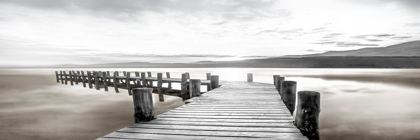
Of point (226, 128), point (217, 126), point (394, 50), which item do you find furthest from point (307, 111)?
point (394, 50)

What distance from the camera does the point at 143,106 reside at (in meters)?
4.26

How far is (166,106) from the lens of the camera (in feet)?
41.5

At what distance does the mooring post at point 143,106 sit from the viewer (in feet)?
13.8

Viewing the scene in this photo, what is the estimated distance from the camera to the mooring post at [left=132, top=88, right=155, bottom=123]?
166 inches

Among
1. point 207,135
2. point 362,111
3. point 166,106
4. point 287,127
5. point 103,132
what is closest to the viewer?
point 207,135

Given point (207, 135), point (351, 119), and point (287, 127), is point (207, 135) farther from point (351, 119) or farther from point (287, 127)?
point (351, 119)

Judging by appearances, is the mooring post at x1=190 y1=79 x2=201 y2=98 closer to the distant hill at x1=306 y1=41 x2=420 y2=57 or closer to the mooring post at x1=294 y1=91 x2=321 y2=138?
the mooring post at x1=294 y1=91 x2=321 y2=138

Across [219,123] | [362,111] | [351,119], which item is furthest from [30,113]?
[362,111]

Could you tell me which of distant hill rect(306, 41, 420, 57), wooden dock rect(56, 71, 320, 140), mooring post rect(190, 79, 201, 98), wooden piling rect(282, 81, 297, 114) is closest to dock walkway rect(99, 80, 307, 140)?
wooden dock rect(56, 71, 320, 140)

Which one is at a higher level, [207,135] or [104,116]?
[207,135]

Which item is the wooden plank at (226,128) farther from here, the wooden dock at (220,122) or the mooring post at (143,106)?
the mooring post at (143,106)

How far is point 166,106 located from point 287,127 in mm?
9861

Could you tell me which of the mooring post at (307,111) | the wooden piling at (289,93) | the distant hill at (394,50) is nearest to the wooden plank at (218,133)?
the mooring post at (307,111)

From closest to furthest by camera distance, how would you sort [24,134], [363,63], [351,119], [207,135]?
[207,135]
[24,134]
[351,119]
[363,63]
